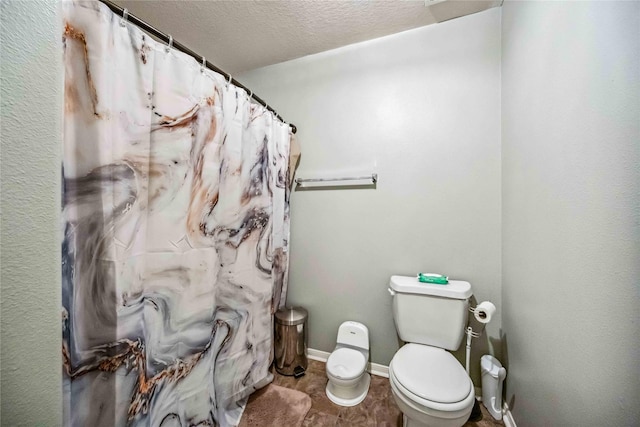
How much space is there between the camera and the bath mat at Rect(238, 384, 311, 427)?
1186 millimetres

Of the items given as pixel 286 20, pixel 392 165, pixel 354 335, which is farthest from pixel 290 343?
pixel 286 20

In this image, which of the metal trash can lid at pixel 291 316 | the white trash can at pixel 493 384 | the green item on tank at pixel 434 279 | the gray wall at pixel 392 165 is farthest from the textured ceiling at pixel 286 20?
the white trash can at pixel 493 384

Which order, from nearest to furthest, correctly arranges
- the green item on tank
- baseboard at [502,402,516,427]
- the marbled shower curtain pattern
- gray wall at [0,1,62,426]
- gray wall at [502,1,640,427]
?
gray wall at [0,1,62,426] → gray wall at [502,1,640,427] → the marbled shower curtain pattern → baseboard at [502,402,516,427] → the green item on tank

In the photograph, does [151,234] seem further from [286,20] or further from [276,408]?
[286,20]

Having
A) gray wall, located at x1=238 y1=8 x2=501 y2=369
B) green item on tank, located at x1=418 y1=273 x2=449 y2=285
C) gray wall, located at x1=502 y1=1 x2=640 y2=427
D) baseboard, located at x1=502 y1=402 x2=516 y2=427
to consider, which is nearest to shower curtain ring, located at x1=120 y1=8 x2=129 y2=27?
gray wall, located at x1=238 y1=8 x2=501 y2=369

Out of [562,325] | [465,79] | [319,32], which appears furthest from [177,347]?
[465,79]

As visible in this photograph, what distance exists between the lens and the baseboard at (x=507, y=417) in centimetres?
112

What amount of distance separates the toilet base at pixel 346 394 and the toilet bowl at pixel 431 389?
0.34 m

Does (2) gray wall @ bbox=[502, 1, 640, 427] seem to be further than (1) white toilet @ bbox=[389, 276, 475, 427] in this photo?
No

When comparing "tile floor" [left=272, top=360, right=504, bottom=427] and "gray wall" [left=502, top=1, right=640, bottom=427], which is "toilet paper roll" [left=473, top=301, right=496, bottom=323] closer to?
"gray wall" [left=502, top=1, right=640, bottom=427]

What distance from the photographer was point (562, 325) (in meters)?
0.75

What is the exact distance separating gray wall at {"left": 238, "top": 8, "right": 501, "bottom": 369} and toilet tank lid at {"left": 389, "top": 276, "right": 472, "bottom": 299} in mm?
121

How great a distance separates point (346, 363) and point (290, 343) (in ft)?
1.32

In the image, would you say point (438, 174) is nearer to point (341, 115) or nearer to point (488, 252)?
point (488, 252)
